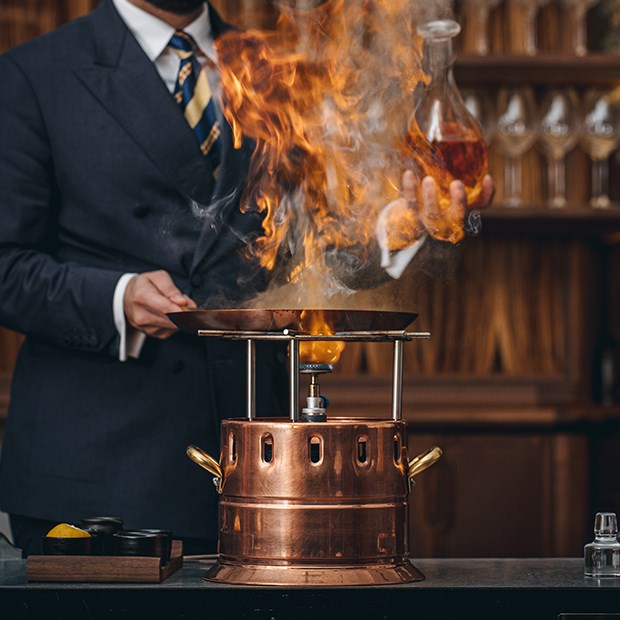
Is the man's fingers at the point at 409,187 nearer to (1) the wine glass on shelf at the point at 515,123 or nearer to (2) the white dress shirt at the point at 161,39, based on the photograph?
(2) the white dress shirt at the point at 161,39

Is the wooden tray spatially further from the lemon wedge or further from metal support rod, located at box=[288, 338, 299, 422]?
metal support rod, located at box=[288, 338, 299, 422]

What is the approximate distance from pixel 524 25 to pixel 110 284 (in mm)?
1927

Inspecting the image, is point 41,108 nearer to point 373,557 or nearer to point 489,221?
point 373,557

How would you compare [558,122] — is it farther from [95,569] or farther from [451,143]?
[95,569]

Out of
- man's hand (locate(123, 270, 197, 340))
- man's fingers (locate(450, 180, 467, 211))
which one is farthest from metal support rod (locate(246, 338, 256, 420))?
man's fingers (locate(450, 180, 467, 211))

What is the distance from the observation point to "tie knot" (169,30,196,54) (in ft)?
6.31

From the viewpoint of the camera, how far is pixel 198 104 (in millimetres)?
1909

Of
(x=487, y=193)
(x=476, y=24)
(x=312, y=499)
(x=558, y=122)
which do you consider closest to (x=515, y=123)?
(x=558, y=122)

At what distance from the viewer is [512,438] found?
3.16 meters

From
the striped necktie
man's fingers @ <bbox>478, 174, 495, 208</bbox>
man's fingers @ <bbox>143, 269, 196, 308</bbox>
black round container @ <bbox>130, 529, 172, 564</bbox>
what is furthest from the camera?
the striped necktie

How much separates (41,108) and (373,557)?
3.13 feet

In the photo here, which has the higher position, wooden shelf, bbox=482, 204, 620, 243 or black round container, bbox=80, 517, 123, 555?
wooden shelf, bbox=482, 204, 620, 243
